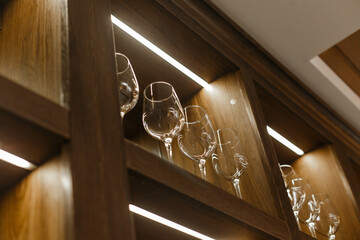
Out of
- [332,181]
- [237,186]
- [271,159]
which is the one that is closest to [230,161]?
[237,186]

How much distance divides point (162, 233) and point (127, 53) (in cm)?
54

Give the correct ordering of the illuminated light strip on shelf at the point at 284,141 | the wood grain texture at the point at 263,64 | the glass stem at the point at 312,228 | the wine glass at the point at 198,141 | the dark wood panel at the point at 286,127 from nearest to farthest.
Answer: the wine glass at the point at 198,141
the wood grain texture at the point at 263,64
the glass stem at the point at 312,228
the dark wood panel at the point at 286,127
the illuminated light strip on shelf at the point at 284,141

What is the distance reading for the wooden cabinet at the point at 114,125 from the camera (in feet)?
2.34

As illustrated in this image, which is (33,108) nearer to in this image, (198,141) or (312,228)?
(198,141)

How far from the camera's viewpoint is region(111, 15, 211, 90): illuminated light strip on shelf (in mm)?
1302

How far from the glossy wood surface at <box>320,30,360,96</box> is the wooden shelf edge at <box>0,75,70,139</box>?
143cm

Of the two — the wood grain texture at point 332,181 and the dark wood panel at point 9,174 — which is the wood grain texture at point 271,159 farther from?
the dark wood panel at point 9,174

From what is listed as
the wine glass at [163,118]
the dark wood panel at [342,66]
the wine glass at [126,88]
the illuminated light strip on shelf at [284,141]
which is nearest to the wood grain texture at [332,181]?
the illuminated light strip on shelf at [284,141]

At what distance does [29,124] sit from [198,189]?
0.39 m

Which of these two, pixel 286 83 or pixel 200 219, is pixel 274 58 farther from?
pixel 200 219

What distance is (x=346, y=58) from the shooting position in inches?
78.6

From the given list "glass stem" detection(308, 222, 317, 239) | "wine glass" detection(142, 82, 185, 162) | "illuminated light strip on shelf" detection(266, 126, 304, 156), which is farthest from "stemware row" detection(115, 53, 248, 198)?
"illuminated light strip on shelf" detection(266, 126, 304, 156)

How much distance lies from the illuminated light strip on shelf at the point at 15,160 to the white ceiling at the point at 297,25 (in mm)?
964

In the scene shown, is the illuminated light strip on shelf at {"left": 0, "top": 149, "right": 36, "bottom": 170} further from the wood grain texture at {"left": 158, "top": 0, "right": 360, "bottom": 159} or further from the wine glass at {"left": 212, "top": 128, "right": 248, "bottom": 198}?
the wood grain texture at {"left": 158, "top": 0, "right": 360, "bottom": 159}
